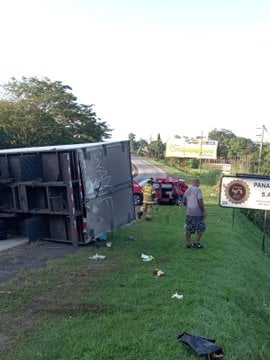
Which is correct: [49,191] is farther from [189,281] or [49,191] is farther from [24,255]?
[189,281]

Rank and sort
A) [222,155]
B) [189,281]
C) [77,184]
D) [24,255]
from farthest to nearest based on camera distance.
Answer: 1. [222,155]
2. [77,184]
3. [24,255]
4. [189,281]

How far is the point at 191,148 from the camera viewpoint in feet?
249

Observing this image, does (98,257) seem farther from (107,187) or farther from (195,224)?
(195,224)

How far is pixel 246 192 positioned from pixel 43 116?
31.8 meters

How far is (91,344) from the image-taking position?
15.5 ft

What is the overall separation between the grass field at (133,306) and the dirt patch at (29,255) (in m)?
0.30

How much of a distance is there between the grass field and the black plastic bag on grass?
0.07 m

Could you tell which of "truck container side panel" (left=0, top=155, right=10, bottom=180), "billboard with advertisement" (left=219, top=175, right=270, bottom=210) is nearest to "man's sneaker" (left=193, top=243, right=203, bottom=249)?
"billboard with advertisement" (left=219, top=175, right=270, bottom=210)

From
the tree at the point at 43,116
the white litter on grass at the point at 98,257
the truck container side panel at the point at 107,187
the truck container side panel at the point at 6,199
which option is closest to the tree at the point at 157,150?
the tree at the point at 43,116

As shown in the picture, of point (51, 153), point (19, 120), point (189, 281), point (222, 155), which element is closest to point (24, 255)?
point (51, 153)

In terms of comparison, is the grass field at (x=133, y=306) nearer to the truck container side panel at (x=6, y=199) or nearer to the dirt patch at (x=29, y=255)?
the dirt patch at (x=29, y=255)

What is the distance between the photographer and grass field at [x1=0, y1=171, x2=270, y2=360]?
15.5ft

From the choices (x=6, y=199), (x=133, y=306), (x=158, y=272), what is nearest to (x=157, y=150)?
(x=6, y=199)

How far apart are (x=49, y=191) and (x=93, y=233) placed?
1430 millimetres
